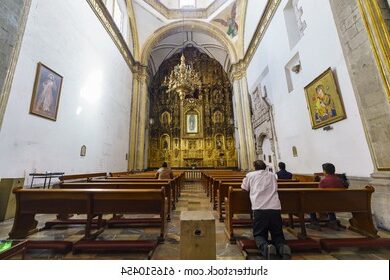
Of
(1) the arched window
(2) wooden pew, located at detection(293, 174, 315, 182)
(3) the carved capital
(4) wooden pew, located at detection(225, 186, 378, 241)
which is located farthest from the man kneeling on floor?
(1) the arched window

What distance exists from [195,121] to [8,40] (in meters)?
13.3

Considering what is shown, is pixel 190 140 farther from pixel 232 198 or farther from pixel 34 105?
pixel 232 198

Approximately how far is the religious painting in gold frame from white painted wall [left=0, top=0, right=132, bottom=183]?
7.50m

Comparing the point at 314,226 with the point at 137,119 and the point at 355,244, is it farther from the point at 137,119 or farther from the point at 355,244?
the point at 137,119

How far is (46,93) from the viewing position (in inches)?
191

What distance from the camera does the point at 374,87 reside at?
315 centimetres

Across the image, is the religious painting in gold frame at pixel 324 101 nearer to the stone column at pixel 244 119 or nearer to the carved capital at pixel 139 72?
the stone column at pixel 244 119

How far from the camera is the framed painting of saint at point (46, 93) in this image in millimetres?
4523

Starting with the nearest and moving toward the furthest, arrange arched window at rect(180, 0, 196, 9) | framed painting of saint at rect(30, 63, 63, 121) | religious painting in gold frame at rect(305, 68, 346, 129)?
religious painting in gold frame at rect(305, 68, 346, 129) → framed painting of saint at rect(30, 63, 63, 121) → arched window at rect(180, 0, 196, 9)

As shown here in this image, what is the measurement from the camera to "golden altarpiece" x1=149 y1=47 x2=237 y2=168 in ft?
50.5

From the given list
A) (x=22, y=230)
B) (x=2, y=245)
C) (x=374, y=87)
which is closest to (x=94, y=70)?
(x=22, y=230)

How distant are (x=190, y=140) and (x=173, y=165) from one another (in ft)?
8.80

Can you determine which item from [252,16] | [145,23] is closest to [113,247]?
[252,16]

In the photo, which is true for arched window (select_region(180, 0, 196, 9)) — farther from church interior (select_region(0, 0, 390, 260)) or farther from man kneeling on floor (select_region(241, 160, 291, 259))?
man kneeling on floor (select_region(241, 160, 291, 259))
